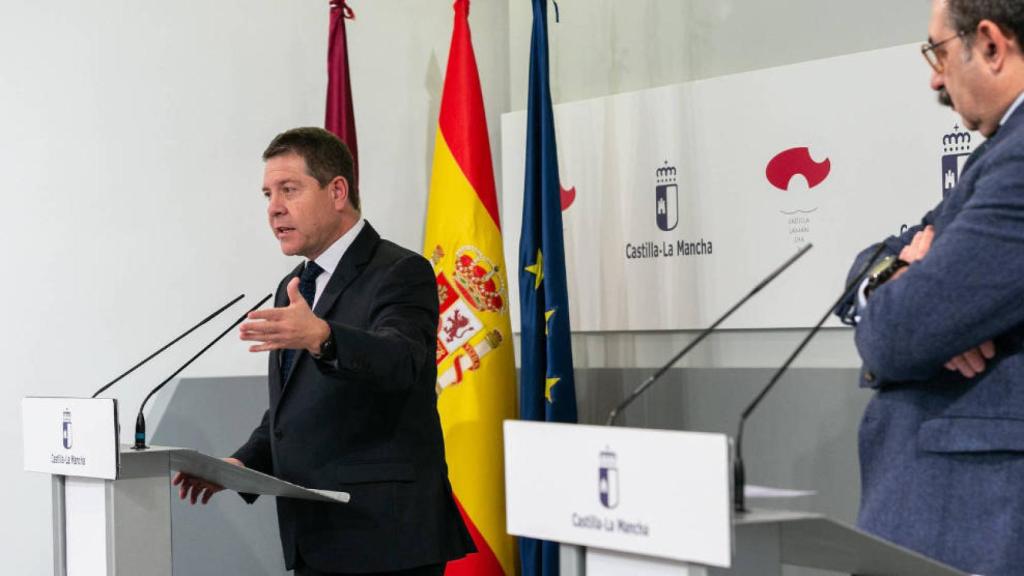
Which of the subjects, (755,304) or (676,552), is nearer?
(676,552)

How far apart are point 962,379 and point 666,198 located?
8.47 feet

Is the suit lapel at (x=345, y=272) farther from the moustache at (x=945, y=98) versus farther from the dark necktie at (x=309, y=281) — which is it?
the moustache at (x=945, y=98)

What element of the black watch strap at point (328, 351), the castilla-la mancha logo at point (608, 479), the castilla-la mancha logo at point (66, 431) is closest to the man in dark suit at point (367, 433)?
the black watch strap at point (328, 351)

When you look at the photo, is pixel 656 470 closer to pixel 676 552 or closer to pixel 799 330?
pixel 676 552

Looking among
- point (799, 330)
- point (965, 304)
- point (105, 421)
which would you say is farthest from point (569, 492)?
point (799, 330)

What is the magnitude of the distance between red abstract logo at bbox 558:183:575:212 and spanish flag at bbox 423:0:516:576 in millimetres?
320

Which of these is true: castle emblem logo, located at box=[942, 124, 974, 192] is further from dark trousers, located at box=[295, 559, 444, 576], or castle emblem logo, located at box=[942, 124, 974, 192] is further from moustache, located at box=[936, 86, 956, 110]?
dark trousers, located at box=[295, 559, 444, 576]

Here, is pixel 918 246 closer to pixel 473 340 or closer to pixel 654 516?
pixel 654 516

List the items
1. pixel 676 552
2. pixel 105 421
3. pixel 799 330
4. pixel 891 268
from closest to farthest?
pixel 676 552 < pixel 891 268 < pixel 105 421 < pixel 799 330

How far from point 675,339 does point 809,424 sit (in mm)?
634

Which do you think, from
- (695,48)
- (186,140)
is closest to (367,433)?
(186,140)

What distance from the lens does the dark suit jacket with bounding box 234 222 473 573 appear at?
269 cm

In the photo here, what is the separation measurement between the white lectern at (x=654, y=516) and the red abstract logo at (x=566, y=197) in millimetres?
3134

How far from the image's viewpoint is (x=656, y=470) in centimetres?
149
